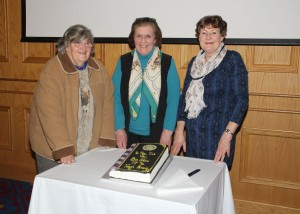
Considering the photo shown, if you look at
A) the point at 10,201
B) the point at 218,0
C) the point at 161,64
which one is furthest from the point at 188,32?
the point at 10,201

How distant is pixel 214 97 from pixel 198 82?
140mm

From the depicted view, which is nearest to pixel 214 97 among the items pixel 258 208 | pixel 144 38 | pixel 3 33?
pixel 144 38

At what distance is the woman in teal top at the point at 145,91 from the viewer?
2.31 meters

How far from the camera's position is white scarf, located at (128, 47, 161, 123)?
231 cm

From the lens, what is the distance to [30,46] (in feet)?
10.8

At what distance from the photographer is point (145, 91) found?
7.59 ft

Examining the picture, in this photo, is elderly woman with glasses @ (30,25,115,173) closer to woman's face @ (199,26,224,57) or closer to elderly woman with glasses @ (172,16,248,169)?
elderly woman with glasses @ (172,16,248,169)

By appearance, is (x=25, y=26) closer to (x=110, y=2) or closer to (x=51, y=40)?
(x=51, y=40)

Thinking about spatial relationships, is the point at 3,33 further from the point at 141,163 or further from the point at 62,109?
the point at 141,163

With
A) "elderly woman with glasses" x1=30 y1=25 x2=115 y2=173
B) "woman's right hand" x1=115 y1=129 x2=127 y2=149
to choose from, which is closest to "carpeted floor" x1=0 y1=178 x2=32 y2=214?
"elderly woman with glasses" x1=30 y1=25 x2=115 y2=173

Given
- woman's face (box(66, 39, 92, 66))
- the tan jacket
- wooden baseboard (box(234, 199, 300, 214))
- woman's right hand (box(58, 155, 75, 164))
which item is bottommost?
wooden baseboard (box(234, 199, 300, 214))

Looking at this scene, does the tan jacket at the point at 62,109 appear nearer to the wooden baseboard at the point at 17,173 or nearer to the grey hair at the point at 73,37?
the grey hair at the point at 73,37

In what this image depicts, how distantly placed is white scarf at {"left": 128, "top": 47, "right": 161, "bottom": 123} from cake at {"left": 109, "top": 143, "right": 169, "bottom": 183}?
639 millimetres

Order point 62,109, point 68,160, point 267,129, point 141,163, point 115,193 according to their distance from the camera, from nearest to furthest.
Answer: point 115,193, point 141,163, point 68,160, point 62,109, point 267,129
